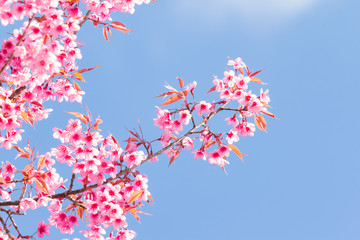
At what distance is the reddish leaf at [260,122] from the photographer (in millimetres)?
3305

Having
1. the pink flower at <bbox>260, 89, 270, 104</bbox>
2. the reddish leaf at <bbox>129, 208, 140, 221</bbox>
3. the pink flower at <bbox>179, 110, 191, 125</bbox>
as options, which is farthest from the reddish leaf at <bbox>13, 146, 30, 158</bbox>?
the pink flower at <bbox>260, 89, 270, 104</bbox>

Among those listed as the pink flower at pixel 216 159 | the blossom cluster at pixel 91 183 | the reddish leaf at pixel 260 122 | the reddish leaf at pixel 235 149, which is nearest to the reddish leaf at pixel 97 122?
the blossom cluster at pixel 91 183

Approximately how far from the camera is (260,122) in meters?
3.32

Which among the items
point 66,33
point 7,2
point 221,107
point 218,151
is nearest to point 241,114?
point 221,107

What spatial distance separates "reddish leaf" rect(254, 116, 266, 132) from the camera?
130 inches

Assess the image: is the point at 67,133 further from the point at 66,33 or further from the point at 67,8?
the point at 67,8

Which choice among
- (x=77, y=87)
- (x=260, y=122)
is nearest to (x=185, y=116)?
(x=260, y=122)

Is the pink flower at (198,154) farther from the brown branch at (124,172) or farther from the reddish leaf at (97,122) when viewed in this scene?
the reddish leaf at (97,122)

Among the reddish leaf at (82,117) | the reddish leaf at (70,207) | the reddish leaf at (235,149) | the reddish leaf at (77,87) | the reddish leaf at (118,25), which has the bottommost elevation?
the reddish leaf at (70,207)

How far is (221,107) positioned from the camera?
3.35m

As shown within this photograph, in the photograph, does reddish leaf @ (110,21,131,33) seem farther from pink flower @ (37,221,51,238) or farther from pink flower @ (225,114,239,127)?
pink flower @ (37,221,51,238)

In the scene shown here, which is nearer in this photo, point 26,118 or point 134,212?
point 134,212

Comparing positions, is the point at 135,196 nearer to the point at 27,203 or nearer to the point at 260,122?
the point at 27,203

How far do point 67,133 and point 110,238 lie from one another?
3.06ft
